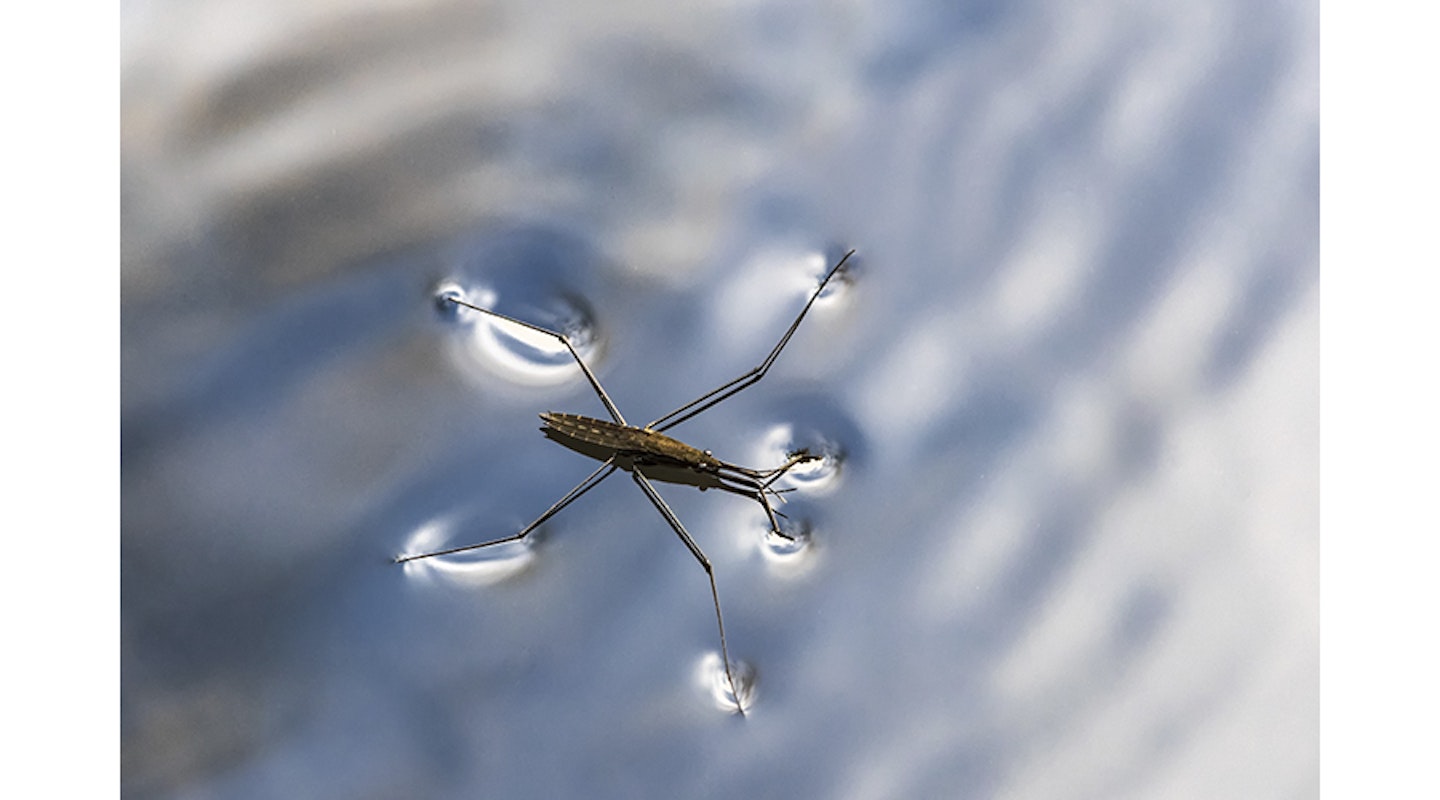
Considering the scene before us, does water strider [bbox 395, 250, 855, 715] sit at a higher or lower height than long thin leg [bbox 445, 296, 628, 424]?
lower

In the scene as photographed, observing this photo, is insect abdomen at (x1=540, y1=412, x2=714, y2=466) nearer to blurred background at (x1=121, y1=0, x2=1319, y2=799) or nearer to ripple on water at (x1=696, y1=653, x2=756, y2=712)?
blurred background at (x1=121, y1=0, x2=1319, y2=799)

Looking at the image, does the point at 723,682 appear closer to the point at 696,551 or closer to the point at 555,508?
the point at 696,551

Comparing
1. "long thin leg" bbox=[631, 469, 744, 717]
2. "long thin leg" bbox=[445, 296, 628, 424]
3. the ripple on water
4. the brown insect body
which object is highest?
"long thin leg" bbox=[445, 296, 628, 424]

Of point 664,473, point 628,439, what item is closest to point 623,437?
point 628,439

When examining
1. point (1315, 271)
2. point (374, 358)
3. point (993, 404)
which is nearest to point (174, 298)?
point (374, 358)

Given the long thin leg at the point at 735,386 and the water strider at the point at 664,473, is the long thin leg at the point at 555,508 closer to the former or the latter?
the water strider at the point at 664,473

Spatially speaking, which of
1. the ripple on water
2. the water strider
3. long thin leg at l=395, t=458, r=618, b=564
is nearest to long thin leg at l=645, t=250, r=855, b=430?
the water strider

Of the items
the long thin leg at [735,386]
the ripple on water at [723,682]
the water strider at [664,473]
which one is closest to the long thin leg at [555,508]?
the water strider at [664,473]
